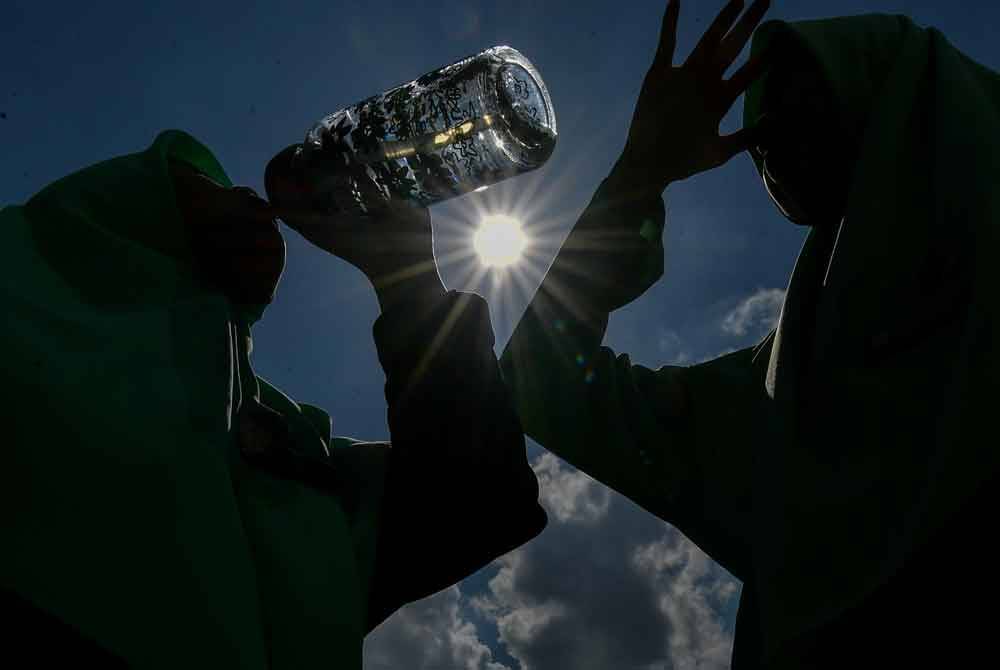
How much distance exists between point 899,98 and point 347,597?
5.53ft

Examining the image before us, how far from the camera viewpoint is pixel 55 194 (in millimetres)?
1972

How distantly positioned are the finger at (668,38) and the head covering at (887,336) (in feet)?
0.95

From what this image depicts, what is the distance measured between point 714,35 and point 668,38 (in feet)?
0.37

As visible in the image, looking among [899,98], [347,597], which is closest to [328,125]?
[347,597]

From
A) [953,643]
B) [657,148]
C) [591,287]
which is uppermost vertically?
[657,148]

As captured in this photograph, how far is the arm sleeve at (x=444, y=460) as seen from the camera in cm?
181

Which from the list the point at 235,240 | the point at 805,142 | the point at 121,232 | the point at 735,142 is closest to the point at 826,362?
the point at 805,142

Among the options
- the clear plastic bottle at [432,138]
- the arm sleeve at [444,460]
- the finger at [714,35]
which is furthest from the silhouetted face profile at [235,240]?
the finger at [714,35]

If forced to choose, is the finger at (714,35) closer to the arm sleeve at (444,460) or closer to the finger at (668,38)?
the finger at (668,38)

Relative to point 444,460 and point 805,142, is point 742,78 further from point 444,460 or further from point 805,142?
point 444,460

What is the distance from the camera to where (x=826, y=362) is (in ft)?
5.53

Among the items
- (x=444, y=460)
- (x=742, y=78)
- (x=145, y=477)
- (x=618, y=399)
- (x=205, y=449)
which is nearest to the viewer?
(x=145, y=477)

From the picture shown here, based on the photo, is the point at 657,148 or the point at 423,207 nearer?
the point at 657,148

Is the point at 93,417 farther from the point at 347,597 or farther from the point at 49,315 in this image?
the point at 347,597
